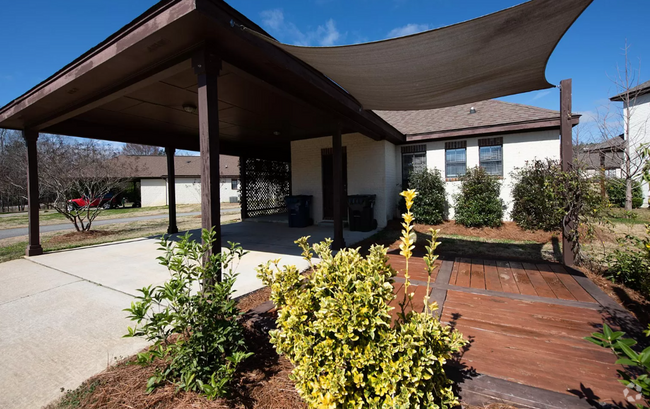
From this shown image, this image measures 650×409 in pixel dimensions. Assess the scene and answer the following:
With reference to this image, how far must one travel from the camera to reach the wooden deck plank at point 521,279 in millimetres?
2932

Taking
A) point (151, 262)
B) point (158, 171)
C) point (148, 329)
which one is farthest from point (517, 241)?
point (158, 171)

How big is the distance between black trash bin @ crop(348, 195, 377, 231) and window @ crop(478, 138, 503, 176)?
12.4ft

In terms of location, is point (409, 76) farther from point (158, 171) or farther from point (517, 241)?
point (158, 171)

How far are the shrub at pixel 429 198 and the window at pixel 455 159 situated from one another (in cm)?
48

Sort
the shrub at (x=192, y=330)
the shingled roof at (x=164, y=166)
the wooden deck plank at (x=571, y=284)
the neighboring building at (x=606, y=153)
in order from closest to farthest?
the shrub at (x=192, y=330), the wooden deck plank at (x=571, y=284), the neighboring building at (x=606, y=153), the shingled roof at (x=164, y=166)

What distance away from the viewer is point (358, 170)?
800 cm

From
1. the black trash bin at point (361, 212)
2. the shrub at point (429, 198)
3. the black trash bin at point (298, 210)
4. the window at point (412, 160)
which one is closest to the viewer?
the black trash bin at point (361, 212)

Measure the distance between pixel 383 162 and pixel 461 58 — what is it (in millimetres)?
5048

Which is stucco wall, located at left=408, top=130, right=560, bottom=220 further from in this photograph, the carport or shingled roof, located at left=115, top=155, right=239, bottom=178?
shingled roof, located at left=115, top=155, right=239, bottom=178

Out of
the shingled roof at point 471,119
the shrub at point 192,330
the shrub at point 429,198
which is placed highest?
the shingled roof at point 471,119

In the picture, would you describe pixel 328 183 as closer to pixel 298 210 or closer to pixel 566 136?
pixel 298 210

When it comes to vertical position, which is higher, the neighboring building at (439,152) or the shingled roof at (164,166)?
the shingled roof at (164,166)

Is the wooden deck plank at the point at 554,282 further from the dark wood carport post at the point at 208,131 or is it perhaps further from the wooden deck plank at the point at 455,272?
the dark wood carport post at the point at 208,131

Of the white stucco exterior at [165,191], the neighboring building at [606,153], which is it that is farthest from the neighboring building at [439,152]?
the white stucco exterior at [165,191]
